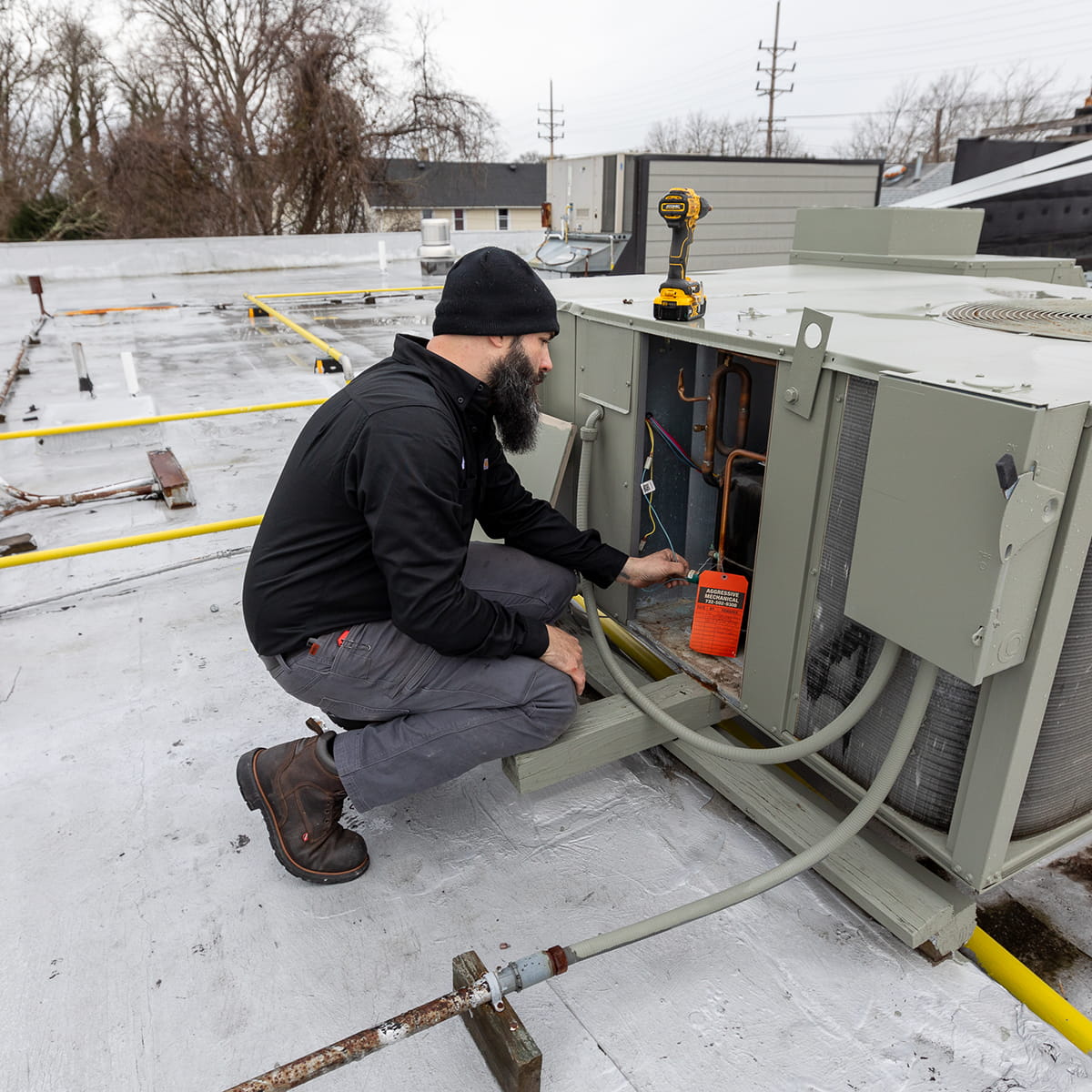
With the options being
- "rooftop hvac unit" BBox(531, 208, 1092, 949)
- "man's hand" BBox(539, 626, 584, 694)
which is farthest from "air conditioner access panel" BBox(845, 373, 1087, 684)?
"man's hand" BBox(539, 626, 584, 694)

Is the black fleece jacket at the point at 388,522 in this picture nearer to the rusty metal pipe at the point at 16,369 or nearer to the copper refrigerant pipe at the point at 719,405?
the copper refrigerant pipe at the point at 719,405

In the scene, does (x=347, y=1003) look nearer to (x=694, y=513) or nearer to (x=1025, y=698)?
(x=1025, y=698)

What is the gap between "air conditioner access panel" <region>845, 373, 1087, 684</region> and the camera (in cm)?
112

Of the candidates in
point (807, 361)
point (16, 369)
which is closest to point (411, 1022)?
point (807, 361)

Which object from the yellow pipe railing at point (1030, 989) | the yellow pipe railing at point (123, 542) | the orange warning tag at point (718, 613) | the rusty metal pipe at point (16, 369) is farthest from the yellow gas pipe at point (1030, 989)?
the rusty metal pipe at point (16, 369)

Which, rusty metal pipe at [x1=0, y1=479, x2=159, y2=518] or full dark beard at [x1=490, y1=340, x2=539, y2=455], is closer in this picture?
full dark beard at [x1=490, y1=340, x2=539, y2=455]

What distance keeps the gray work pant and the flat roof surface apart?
0.81 feet

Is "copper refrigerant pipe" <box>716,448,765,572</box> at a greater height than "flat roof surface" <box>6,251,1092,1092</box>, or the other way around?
"copper refrigerant pipe" <box>716,448,765,572</box>

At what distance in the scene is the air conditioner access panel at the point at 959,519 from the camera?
1.12 meters

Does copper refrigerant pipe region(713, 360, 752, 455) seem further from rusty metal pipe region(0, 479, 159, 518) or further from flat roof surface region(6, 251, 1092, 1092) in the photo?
rusty metal pipe region(0, 479, 159, 518)

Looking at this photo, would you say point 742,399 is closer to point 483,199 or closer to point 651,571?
point 651,571

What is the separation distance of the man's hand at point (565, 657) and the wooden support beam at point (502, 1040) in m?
0.60

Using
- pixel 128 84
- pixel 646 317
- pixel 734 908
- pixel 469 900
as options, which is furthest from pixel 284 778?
pixel 128 84

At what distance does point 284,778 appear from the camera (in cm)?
170
